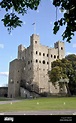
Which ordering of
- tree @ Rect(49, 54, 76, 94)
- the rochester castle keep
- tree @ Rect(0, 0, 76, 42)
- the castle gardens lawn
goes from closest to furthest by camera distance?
1. tree @ Rect(0, 0, 76, 42)
2. the castle gardens lawn
3. tree @ Rect(49, 54, 76, 94)
4. the rochester castle keep

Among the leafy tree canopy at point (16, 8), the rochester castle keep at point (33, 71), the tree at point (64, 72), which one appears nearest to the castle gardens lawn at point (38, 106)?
the leafy tree canopy at point (16, 8)

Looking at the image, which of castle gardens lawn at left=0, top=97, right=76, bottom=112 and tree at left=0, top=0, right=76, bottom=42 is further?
castle gardens lawn at left=0, top=97, right=76, bottom=112

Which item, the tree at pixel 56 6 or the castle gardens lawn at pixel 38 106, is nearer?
the tree at pixel 56 6

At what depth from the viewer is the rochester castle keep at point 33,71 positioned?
80938mm

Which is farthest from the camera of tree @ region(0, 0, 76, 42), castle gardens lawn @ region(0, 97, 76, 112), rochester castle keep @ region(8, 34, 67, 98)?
rochester castle keep @ region(8, 34, 67, 98)

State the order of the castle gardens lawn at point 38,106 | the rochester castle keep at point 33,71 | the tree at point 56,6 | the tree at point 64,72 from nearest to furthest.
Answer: the tree at point 56,6 < the castle gardens lawn at point 38,106 < the tree at point 64,72 < the rochester castle keep at point 33,71

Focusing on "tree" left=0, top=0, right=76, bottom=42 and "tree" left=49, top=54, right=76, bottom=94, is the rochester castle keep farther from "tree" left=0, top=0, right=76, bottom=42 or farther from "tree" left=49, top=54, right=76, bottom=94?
"tree" left=0, top=0, right=76, bottom=42

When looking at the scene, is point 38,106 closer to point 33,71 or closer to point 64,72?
point 64,72

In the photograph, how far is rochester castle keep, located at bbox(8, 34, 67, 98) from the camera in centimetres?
8094

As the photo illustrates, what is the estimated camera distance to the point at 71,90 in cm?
6669

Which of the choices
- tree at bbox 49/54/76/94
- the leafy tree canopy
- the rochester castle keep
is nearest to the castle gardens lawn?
the leafy tree canopy

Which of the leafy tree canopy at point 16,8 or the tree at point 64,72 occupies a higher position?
the tree at point 64,72

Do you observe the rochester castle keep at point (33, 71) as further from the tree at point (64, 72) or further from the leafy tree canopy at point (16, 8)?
the leafy tree canopy at point (16, 8)

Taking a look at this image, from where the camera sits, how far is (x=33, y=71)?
81.6 metres
